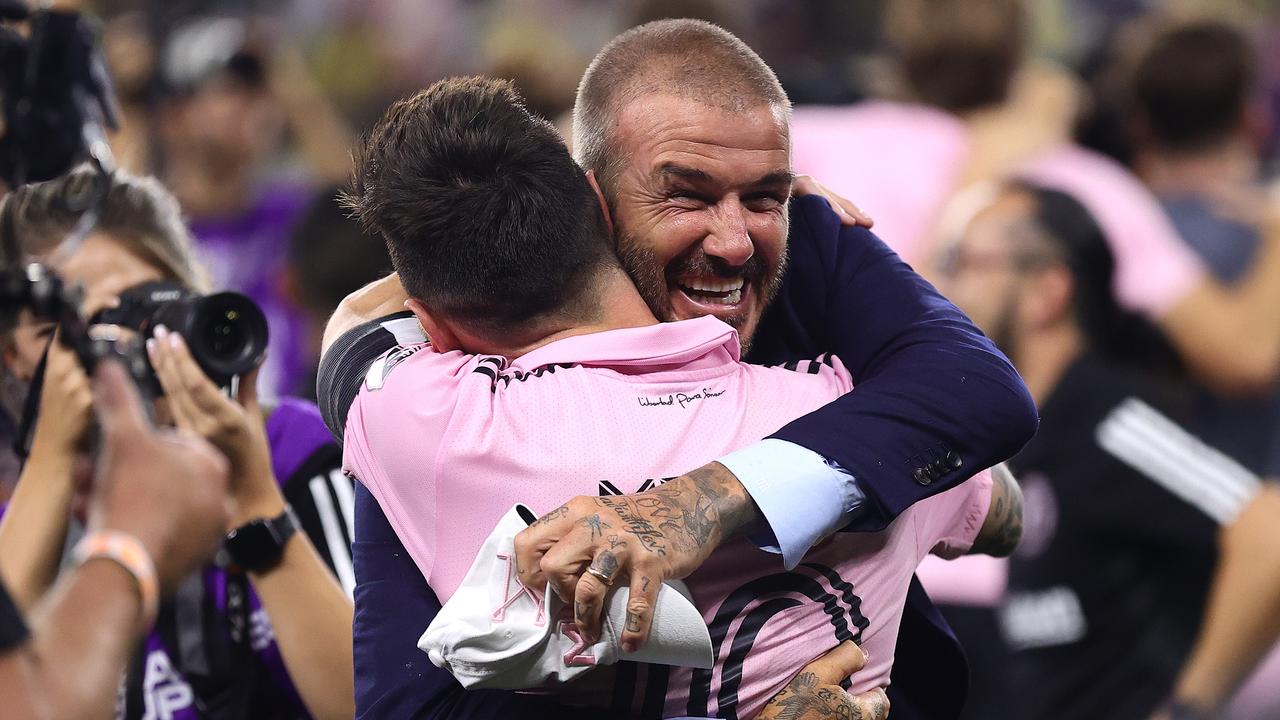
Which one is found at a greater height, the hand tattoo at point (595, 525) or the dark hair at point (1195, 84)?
the hand tattoo at point (595, 525)

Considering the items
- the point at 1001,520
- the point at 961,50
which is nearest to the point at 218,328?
the point at 1001,520

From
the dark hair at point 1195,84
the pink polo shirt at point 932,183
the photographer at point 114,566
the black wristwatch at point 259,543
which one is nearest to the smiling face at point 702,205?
the photographer at point 114,566

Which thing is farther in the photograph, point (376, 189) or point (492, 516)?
point (376, 189)

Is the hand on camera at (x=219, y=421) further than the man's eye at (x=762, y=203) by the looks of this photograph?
Yes

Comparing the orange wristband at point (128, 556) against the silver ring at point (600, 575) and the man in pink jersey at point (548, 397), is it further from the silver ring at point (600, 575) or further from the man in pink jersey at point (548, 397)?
the silver ring at point (600, 575)

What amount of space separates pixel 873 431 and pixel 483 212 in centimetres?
56

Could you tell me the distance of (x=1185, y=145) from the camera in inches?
222

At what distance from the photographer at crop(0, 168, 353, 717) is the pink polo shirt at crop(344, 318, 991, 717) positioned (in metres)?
0.58

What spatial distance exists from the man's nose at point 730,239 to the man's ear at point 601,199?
142mm

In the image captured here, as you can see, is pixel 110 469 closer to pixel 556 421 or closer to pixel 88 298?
pixel 556 421

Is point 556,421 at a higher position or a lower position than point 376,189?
lower

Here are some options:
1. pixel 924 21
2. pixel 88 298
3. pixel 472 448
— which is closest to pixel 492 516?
pixel 472 448

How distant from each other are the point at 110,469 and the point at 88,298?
1119 mm

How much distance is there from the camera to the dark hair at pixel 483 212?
209 centimetres
